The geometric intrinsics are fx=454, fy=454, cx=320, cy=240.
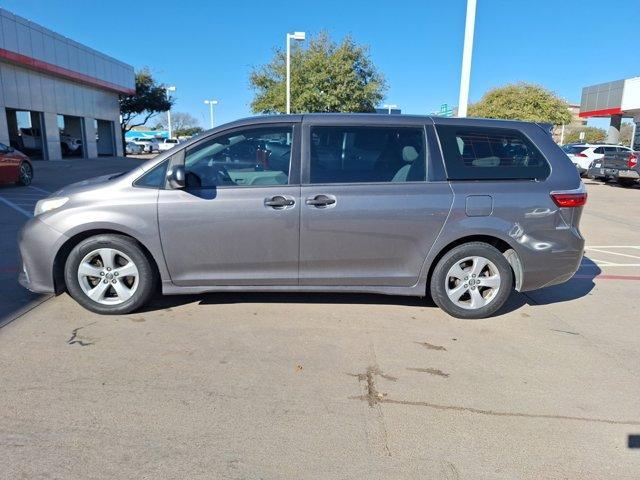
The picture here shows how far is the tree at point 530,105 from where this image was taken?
119 ft

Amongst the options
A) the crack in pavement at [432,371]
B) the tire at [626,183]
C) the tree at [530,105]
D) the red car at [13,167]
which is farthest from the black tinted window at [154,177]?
the tree at [530,105]

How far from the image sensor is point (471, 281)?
428cm

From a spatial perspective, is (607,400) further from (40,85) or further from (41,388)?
(40,85)

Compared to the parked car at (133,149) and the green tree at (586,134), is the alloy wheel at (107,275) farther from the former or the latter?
the green tree at (586,134)

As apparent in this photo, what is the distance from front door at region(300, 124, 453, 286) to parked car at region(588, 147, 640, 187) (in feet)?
57.9

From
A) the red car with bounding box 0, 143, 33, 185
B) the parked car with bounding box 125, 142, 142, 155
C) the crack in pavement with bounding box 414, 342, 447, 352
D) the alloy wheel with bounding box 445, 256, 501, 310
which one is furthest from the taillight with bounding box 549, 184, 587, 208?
the parked car with bounding box 125, 142, 142, 155

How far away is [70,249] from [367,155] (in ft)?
9.39

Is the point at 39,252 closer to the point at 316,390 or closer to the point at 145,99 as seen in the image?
the point at 316,390

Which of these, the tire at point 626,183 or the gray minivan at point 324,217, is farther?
the tire at point 626,183

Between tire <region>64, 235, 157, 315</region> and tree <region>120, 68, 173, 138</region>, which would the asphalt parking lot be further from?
tree <region>120, 68, 173, 138</region>

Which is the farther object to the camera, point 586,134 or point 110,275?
point 586,134

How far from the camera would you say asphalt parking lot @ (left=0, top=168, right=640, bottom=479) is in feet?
8.02

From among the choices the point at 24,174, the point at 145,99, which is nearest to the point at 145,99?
the point at 145,99

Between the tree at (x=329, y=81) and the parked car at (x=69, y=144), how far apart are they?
1261cm
